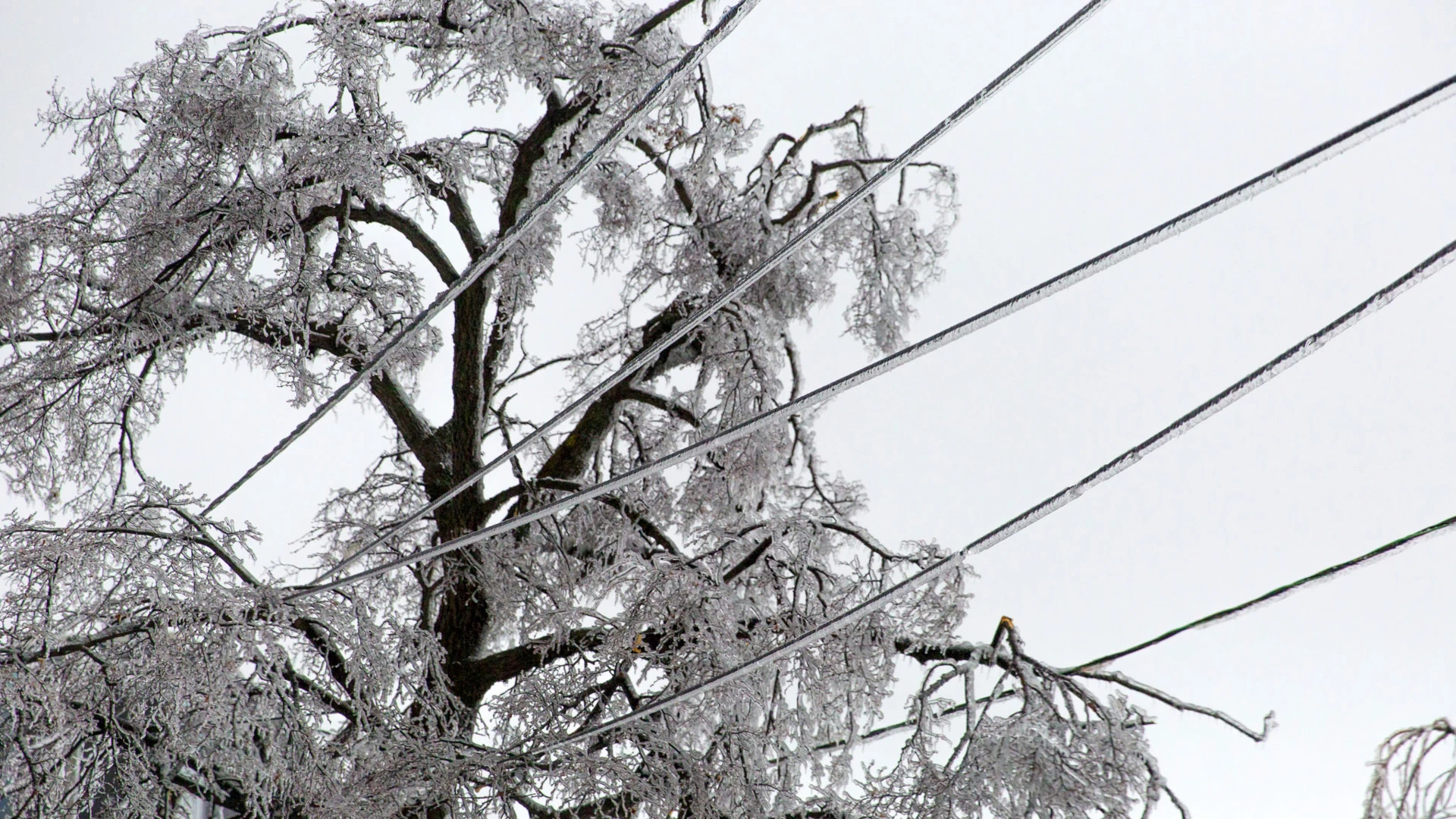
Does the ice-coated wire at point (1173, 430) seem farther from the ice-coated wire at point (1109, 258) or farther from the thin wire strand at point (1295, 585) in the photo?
the thin wire strand at point (1295, 585)

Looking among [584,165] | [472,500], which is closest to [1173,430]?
[584,165]

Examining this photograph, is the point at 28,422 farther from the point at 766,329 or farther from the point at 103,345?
the point at 766,329

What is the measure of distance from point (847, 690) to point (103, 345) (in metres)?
2.88

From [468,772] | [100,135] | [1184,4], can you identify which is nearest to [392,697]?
[468,772]

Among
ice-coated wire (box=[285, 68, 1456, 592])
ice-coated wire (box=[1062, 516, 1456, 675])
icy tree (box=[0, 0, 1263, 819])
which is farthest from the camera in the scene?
icy tree (box=[0, 0, 1263, 819])

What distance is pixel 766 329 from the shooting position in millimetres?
4922

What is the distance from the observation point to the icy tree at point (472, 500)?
12.0ft

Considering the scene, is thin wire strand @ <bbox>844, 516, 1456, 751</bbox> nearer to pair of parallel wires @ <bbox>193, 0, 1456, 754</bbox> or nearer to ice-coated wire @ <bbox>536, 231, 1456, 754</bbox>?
pair of parallel wires @ <bbox>193, 0, 1456, 754</bbox>

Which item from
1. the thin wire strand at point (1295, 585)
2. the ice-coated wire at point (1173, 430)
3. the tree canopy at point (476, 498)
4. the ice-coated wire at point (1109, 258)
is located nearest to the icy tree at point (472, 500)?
the tree canopy at point (476, 498)

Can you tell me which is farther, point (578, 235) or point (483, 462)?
point (578, 235)

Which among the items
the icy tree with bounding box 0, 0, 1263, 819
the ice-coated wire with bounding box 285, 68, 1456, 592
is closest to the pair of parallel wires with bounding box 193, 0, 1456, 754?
the ice-coated wire with bounding box 285, 68, 1456, 592

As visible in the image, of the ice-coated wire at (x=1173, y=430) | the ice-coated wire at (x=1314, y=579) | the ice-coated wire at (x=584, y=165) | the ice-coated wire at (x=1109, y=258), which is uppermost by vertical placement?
the ice-coated wire at (x=584, y=165)

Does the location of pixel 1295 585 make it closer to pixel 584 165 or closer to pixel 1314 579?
pixel 1314 579

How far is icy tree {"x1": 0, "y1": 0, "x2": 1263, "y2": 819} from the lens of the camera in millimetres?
→ 3670
